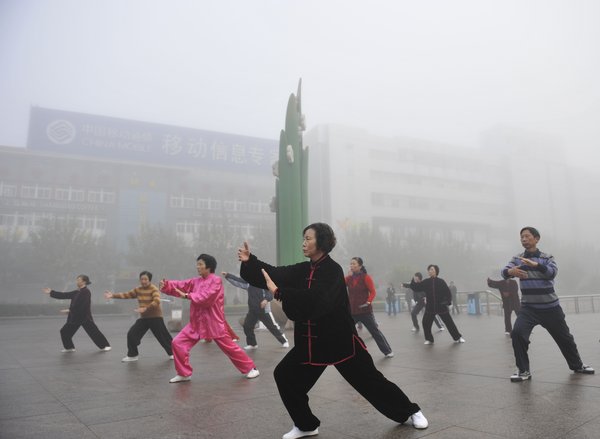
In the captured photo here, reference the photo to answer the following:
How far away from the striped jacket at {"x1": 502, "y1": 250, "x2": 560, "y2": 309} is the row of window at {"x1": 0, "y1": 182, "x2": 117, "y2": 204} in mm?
50765

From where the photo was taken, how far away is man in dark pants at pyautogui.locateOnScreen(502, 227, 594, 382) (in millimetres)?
5211

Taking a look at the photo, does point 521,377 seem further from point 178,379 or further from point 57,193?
point 57,193

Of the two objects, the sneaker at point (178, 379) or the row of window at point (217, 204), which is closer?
the sneaker at point (178, 379)

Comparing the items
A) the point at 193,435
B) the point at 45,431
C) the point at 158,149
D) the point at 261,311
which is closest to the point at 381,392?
the point at 193,435

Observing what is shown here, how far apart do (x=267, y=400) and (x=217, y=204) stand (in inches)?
2147

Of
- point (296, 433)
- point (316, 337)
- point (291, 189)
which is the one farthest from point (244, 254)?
point (291, 189)

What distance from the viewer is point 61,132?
50.7 meters

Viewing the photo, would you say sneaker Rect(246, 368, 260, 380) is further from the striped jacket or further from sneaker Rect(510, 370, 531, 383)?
the striped jacket

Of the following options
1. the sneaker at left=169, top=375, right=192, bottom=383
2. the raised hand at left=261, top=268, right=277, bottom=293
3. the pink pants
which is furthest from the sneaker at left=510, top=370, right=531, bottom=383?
the sneaker at left=169, top=375, right=192, bottom=383

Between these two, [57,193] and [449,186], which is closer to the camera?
[57,193]

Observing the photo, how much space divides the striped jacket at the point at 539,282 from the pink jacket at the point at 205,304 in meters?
3.52

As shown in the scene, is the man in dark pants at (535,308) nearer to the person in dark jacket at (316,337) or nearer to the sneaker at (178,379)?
the person in dark jacket at (316,337)

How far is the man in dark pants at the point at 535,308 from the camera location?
5.21m

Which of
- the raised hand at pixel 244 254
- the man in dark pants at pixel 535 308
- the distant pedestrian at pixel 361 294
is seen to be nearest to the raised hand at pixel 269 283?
the raised hand at pixel 244 254
